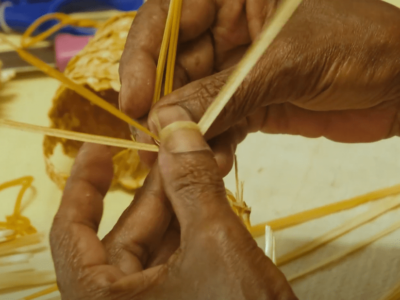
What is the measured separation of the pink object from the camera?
1.10 m

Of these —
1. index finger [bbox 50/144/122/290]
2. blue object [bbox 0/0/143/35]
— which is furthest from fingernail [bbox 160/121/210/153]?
blue object [bbox 0/0/143/35]

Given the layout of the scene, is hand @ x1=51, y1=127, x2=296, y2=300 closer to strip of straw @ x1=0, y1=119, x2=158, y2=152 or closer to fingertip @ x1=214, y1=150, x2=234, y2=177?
strip of straw @ x1=0, y1=119, x2=158, y2=152

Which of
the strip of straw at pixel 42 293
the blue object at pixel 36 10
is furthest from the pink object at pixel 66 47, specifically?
the strip of straw at pixel 42 293

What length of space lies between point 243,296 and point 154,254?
22cm

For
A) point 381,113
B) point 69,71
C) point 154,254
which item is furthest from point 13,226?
point 381,113

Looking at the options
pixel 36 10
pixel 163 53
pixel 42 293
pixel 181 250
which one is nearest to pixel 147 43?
pixel 163 53

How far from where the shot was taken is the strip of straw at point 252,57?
Answer: 1.31ft

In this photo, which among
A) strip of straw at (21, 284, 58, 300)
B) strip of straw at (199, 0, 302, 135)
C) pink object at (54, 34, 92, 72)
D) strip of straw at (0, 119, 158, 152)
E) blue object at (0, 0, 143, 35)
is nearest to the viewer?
strip of straw at (199, 0, 302, 135)

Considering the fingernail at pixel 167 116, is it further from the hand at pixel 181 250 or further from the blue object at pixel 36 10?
the blue object at pixel 36 10

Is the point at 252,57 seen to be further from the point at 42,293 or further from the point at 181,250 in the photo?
the point at 42,293

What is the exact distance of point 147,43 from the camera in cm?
66

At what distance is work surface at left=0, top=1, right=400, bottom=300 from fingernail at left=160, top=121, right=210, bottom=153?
48 cm

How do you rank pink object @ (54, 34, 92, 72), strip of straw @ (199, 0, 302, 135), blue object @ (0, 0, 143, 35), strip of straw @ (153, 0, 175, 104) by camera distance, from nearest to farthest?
strip of straw @ (199, 0, 302, 135) → strip of straw @ (153, 0, 175, 104) → pink object @ (54, 34, 92, 72) → blue object @ (0, 0, 143, 35)

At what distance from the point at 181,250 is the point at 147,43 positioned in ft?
1.16
